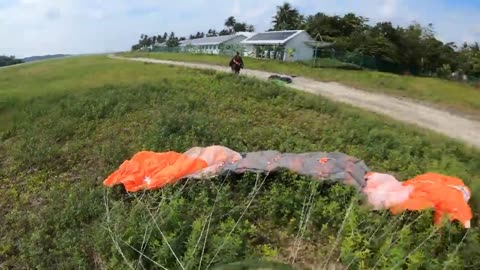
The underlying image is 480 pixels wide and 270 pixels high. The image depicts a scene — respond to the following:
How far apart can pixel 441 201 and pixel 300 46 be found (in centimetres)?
3350

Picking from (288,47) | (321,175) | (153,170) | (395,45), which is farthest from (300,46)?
(321,175)

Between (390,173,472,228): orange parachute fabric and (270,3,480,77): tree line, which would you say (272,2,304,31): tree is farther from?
(390,173,472,228): orange parachute fabric

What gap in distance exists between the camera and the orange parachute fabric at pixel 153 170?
23.8 ft

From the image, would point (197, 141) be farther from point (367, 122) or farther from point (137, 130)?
point (367, 122)

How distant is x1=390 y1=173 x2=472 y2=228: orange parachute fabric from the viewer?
18.4 ft

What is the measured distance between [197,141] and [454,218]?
17.0ft

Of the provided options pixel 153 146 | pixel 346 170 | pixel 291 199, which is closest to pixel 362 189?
pixel 346 170

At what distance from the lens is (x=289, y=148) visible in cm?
899

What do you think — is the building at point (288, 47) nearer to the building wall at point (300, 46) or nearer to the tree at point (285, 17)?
the building wall at point (300, 46)

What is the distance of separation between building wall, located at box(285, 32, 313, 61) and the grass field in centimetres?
2376

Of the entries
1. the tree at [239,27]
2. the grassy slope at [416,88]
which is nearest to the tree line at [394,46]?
the grassy slope at [416,88]

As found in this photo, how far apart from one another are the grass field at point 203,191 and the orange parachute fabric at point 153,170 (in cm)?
20

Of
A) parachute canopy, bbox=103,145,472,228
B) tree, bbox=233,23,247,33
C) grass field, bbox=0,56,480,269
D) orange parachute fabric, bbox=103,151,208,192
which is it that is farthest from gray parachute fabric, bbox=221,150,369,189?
tree, bbox=233,23,247,33

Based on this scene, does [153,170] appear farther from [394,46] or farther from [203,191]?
[394,46]
